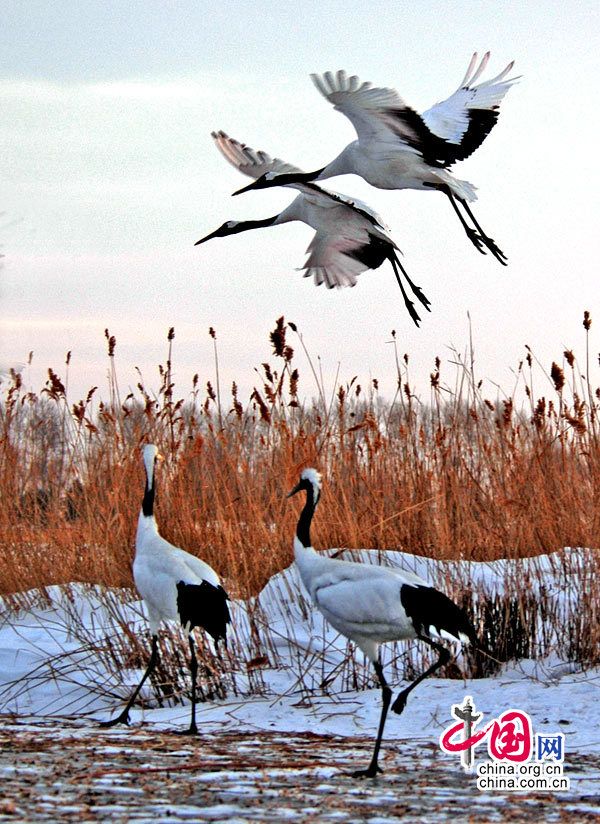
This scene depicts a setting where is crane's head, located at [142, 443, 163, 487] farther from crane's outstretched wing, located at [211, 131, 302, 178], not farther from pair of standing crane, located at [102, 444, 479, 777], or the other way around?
crane's outstretched wing, located at [211, 131, 302, 178]

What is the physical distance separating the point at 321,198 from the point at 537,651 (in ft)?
11.0

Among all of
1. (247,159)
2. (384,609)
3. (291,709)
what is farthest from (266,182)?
(384,609)

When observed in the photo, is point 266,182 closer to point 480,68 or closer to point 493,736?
point 480,68

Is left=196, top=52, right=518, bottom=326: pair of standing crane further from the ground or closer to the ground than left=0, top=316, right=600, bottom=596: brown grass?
further from the ground

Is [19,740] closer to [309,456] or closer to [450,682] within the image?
[450,682]

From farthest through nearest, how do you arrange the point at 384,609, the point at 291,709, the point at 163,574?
the point at 291,709 < the point at 163,574 < the point at 384,609

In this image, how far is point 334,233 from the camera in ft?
26.8

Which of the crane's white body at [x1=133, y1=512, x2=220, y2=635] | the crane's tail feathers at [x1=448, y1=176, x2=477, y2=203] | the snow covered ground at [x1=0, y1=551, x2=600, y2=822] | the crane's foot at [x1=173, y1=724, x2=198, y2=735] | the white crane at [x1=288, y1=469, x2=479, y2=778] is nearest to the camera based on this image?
the snow covered ground at [x1=0, y1=551, x2=600, y2=822]

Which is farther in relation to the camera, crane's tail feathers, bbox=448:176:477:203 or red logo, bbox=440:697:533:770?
crane's tail feathers, bbox=448:176:477:203

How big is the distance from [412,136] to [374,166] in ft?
1.01

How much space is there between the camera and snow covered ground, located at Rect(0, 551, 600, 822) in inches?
143

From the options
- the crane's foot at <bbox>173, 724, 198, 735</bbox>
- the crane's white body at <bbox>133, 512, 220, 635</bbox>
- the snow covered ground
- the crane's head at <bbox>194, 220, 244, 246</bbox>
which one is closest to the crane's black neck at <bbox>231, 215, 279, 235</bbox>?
the crane's head at <bbox>194, 220, 244, 246</bbox>

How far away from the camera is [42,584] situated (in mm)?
7375

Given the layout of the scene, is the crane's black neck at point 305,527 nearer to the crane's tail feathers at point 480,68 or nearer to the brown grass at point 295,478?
the brown grass at point 295,478
